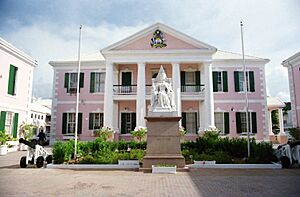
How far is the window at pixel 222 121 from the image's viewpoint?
67.3ft

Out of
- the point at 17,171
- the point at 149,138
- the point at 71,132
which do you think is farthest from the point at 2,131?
the point at 149,138

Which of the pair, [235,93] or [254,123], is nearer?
[254,123]

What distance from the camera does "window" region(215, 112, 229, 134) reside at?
2050cm

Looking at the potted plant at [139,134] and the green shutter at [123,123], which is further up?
the green shutter at [123,123]

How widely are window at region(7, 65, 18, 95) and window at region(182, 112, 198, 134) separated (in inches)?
522

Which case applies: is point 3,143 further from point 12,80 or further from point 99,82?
point 99,82

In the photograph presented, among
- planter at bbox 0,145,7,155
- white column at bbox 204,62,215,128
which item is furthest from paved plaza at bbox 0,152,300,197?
white column at bbox 204,62,215,128

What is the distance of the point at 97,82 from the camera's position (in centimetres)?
2177

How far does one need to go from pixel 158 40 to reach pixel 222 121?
29.0ft

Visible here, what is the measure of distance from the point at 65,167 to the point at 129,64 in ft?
43.9

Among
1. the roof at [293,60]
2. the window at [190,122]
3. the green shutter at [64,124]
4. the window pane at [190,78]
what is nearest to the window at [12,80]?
the green shutter at [64,124]

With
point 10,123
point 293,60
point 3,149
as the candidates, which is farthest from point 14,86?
point 293,60

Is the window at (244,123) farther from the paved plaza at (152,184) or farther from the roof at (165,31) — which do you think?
the paved plaza at (152,184)

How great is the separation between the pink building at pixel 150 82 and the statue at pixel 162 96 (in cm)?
893
